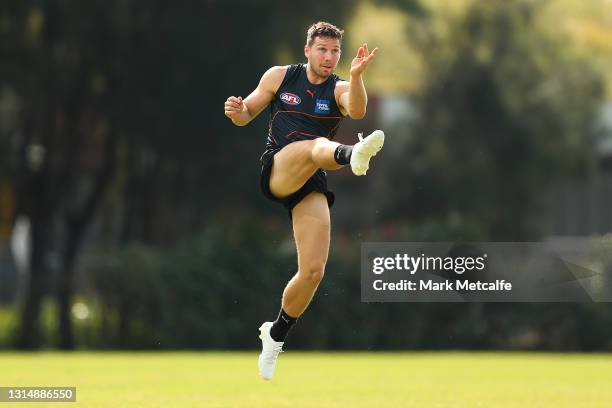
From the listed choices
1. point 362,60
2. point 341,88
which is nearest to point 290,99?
point 341,88

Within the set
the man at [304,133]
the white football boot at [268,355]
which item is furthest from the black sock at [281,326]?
the man at [304,133]

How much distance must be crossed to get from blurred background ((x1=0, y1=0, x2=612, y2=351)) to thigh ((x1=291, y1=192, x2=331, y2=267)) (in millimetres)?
12931

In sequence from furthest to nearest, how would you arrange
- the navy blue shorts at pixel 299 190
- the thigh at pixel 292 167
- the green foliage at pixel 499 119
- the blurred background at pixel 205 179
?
1. the green foliage at pixel 499 119
2. the blurred background at pixel 205 179
3. the navy blue shorts at pixel 299 190
4. the thigh at pixel 292 167

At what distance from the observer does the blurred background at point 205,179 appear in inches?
956

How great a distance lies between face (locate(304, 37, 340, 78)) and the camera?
424 inches

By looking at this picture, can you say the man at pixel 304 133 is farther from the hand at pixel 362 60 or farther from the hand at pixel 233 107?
the hand at pixel 362 60

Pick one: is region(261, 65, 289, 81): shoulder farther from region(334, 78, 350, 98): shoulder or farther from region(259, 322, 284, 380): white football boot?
region(259, 322, 284, 380): white football boot

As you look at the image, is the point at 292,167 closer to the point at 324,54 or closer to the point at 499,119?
the point at 324,54

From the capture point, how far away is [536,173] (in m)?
36.7

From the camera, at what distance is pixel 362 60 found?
396 inches

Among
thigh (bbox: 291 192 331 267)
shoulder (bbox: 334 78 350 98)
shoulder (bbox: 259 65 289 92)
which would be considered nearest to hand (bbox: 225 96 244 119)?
shoulder (bbox: 259 65 289 92)

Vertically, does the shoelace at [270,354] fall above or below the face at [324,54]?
below
